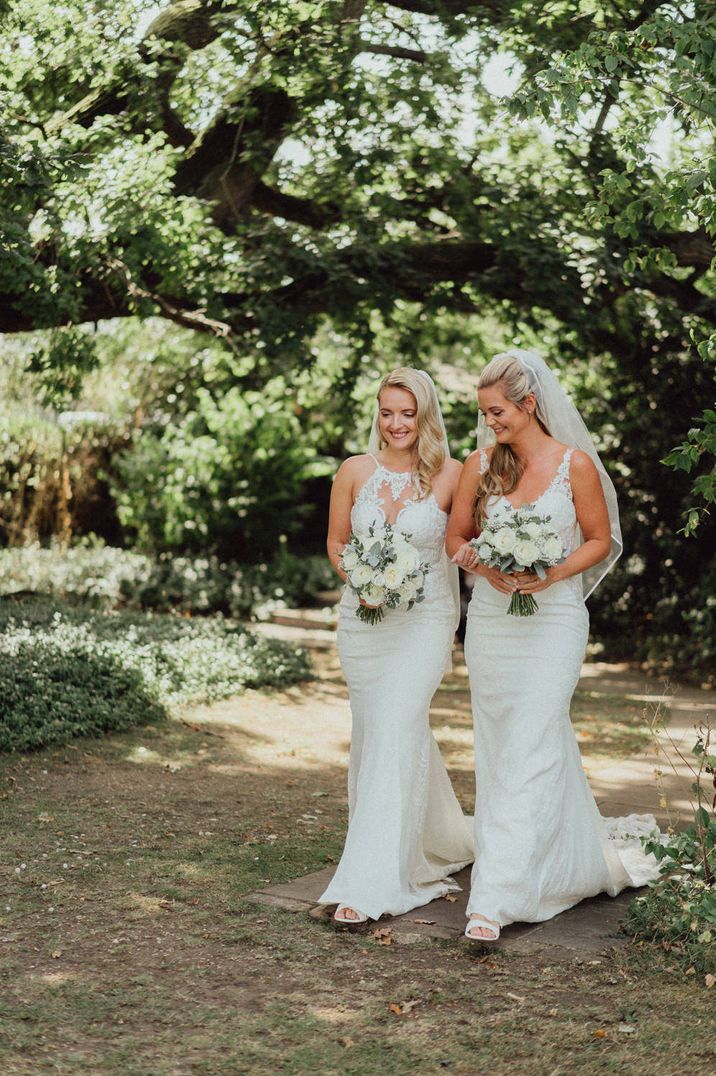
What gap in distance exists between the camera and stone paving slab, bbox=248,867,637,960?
15.5 ft

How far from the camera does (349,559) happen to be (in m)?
5.10

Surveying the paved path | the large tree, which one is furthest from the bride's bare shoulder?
the large tree

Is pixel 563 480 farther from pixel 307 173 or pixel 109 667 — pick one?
pixel 307 173

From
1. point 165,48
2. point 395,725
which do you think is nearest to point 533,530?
point 395,725

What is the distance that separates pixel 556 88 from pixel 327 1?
469 cm

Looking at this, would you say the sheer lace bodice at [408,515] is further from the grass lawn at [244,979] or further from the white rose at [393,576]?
the grass lawn at [244,979]

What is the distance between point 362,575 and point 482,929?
1.47 metres

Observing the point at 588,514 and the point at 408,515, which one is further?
the point at 408,515

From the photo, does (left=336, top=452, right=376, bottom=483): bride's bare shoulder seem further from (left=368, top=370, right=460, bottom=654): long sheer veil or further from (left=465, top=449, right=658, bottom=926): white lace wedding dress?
(left=465, top=449, right=658, bottom=926): white lace wedding dress

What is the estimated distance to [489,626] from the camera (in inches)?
203

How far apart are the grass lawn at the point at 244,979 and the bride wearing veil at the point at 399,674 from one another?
0.35m

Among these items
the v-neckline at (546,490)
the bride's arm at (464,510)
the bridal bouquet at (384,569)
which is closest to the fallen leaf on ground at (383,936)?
the bridal bouquet at (384,569)

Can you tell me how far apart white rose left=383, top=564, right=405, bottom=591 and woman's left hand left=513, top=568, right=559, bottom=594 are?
47 centimetres

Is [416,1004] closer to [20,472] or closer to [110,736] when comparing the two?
[110,736]
